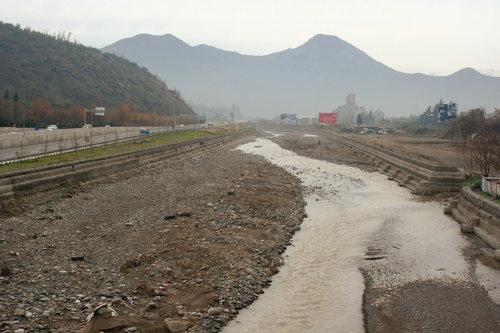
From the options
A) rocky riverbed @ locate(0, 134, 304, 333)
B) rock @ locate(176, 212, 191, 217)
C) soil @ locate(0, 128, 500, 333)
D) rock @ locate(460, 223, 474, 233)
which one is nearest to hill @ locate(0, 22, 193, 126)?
rocky riverbed @ locate(0, 134, 304, 333)

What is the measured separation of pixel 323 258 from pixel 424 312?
5323 mm

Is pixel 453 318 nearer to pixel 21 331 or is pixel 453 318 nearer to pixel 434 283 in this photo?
pixel 434 283

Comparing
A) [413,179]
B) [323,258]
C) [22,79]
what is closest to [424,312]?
[323,258]

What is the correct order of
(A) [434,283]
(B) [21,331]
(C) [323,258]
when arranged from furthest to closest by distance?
(C) [323,258] < (A) [434,283] < (B) [21,331]

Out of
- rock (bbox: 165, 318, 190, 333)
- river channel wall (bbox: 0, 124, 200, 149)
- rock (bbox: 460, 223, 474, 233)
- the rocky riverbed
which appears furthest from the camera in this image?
river channel wall (bbox: 0, 124, 200, 149)

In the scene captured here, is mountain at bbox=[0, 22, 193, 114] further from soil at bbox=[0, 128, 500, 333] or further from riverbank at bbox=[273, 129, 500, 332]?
riverbank at bbox=[273, 129, 500, 332]

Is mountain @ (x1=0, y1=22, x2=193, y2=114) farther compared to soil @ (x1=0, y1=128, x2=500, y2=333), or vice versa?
mountain @ (x1=0, y1=22, x2=193, y2=114)

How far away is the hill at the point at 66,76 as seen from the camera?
102 metres

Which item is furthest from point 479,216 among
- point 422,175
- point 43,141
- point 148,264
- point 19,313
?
point 43,141

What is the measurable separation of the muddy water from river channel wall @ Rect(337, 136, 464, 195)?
1990mm

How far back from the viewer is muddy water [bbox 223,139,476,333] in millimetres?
12078

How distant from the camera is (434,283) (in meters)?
14.8

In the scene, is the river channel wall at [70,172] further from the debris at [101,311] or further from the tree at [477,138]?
the tree at [477,138]

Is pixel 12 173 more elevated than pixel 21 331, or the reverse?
pixel 12 173
